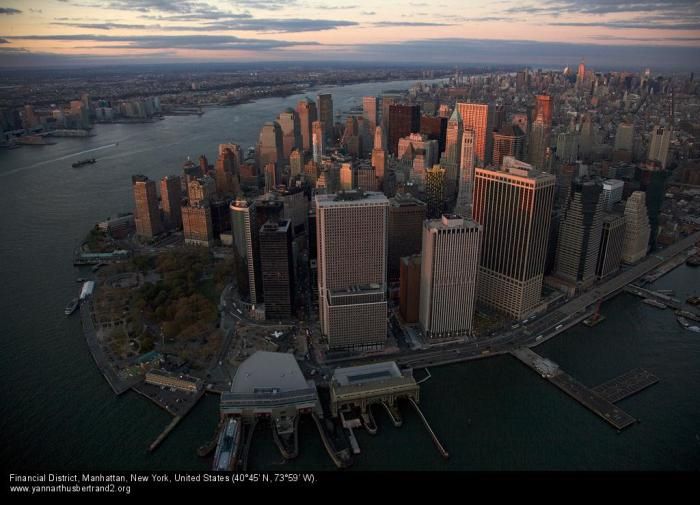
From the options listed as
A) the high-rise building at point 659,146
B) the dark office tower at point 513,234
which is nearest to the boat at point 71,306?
the dark office tower at point 513,234

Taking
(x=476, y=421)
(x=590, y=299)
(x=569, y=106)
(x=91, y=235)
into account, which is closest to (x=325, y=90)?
(x=569, y=106)

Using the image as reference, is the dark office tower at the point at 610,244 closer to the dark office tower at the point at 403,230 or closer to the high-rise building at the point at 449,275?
the dark office tower at the point at 403,230

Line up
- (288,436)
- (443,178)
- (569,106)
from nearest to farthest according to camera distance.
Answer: (288,436), (443,178), (569,106)

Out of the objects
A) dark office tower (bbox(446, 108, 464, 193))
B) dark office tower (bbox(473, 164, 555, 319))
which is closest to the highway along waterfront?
dark office tower (bbox(473, 164, 555, 319))

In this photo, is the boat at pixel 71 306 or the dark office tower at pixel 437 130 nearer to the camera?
the boat at pixel 71 306

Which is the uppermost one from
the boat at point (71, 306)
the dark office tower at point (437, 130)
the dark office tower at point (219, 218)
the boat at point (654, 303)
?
the dark office tower at point (437, 130)

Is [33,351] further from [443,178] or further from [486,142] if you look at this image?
[486,142]

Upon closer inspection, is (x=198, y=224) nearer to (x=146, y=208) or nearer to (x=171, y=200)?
(x=146, y=208)
